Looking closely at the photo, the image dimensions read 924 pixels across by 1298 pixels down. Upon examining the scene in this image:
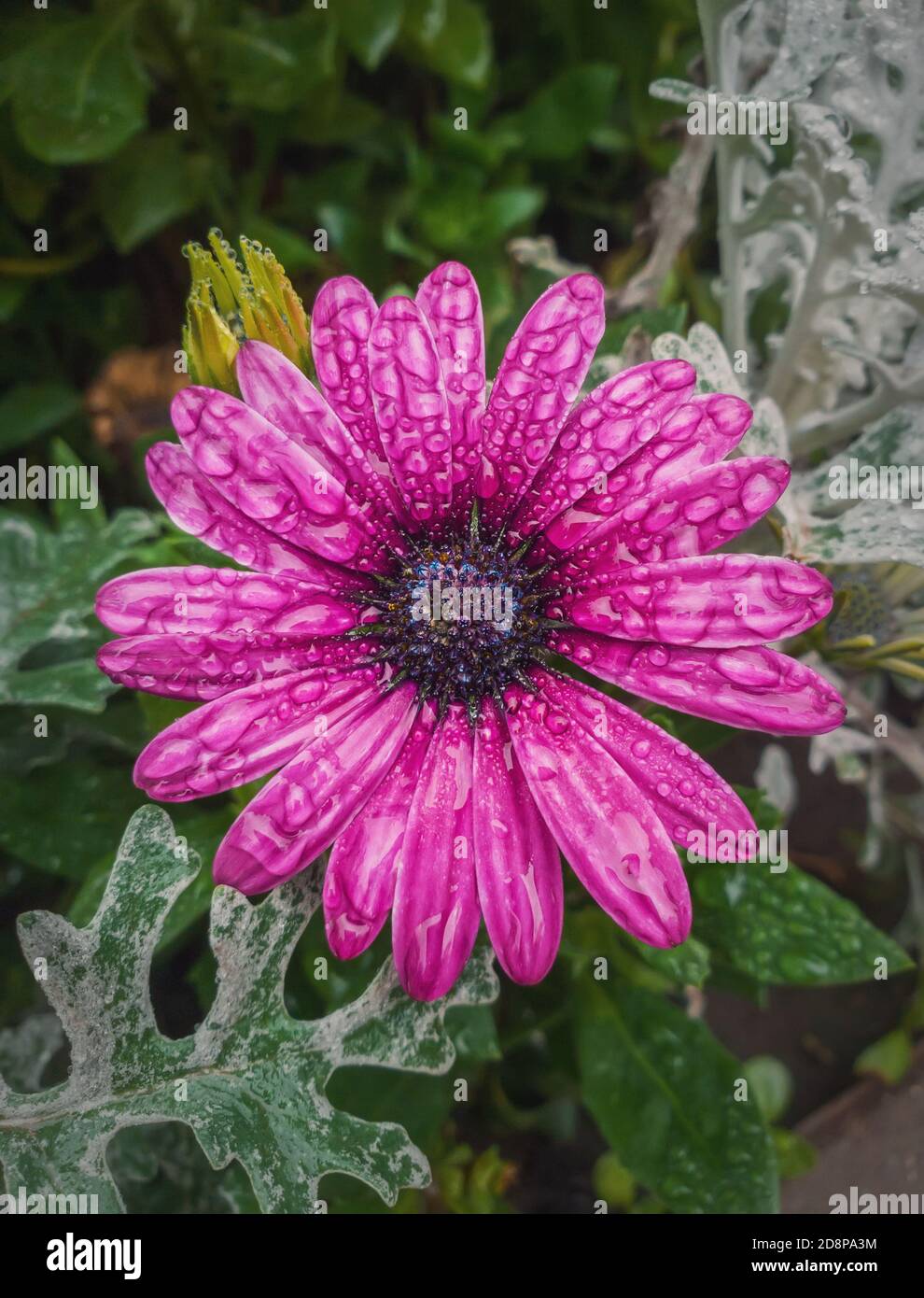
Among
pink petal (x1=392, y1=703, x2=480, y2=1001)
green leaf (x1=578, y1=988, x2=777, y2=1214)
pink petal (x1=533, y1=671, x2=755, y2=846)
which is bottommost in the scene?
green leaf (x1=578, y1=988, x2=777, y2=1214)

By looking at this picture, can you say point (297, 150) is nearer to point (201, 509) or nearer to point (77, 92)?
point (77, 92)

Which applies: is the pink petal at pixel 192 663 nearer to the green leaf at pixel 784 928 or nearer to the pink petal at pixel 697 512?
the pink petal at pixel 697 512

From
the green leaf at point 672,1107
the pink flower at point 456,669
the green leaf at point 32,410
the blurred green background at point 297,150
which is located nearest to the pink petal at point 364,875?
the pink flower at point 456,669

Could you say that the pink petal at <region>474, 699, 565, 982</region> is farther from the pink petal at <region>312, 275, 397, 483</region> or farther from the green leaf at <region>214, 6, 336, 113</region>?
the green leaf at <region>214, 6, 336, 113</region>

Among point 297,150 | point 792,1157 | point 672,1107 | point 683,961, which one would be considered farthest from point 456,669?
point 297,150

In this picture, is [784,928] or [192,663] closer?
[192,663]

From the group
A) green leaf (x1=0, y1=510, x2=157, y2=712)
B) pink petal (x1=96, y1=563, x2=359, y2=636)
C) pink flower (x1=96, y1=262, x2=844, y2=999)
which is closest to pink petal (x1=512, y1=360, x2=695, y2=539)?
pink flower (x1=96, y1=262, x2=844, y2=999)
